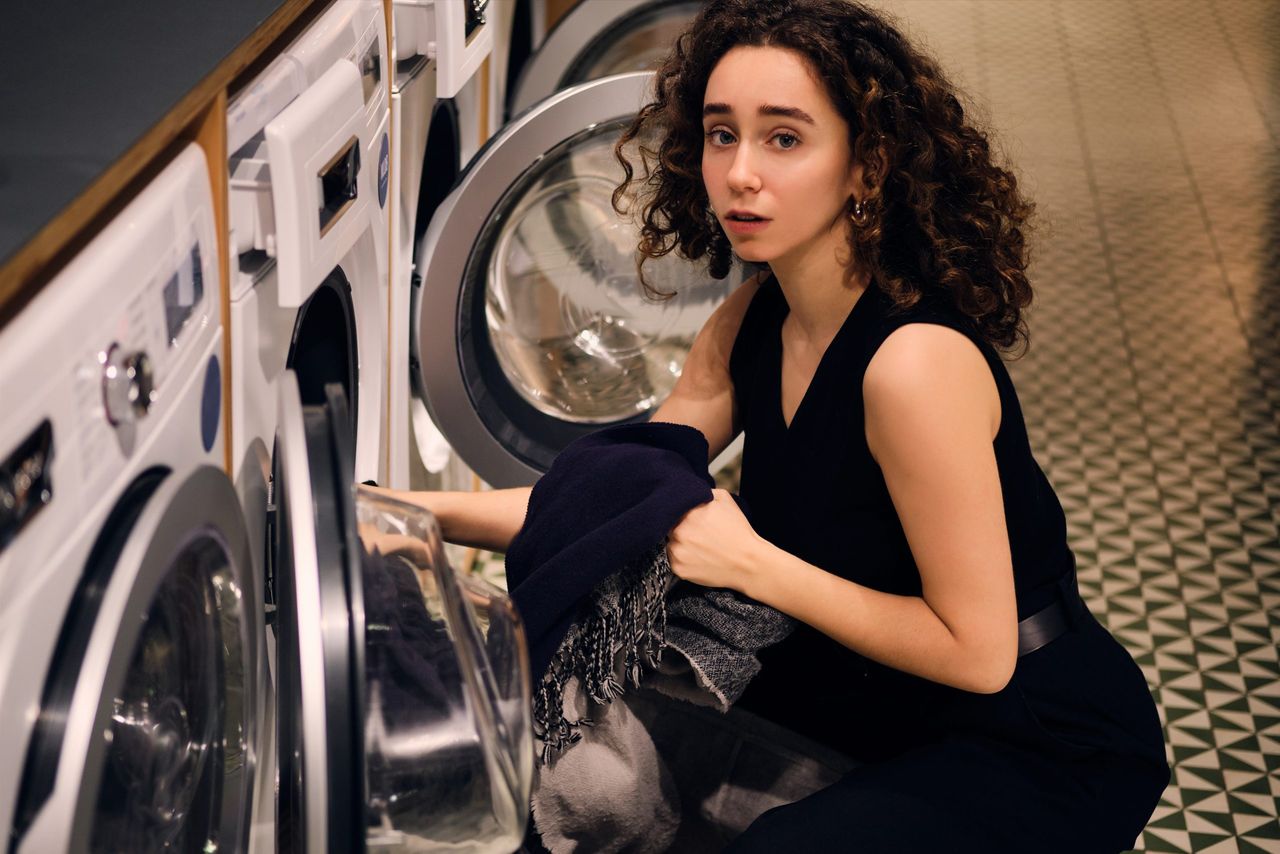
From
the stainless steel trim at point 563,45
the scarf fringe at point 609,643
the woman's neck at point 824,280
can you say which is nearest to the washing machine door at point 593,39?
the stainless steel trim at point 563,45

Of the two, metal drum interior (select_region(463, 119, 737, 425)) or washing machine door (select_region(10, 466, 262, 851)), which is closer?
washing machine door (select_region(10, 466, 262, 851))

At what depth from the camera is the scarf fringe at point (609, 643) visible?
119 centimetres

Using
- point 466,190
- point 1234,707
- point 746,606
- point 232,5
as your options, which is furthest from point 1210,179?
point 232,5

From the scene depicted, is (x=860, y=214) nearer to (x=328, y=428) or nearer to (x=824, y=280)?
(x=824, y=280)

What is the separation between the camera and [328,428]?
3.05ft

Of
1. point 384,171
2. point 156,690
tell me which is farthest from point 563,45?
point 156,690

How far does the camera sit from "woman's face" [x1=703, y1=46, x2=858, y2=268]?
4.01ft

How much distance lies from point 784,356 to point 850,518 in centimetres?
20

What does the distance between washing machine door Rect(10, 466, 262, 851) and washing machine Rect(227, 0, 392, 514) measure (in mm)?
123

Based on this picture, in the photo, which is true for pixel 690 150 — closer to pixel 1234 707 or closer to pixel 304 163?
pixel 304 163

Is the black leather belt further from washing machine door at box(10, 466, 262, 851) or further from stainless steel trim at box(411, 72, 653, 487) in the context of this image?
stainless steel trim at box(411, 72, 653, 487)

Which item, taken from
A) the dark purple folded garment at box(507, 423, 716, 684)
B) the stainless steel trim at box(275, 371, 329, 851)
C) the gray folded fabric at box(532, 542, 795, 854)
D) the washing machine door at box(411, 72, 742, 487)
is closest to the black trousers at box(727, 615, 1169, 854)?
the gray folded fabric at box(532, 542, 795, 854)

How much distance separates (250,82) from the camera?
1.08 metres

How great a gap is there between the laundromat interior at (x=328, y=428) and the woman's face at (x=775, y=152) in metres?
0.24
